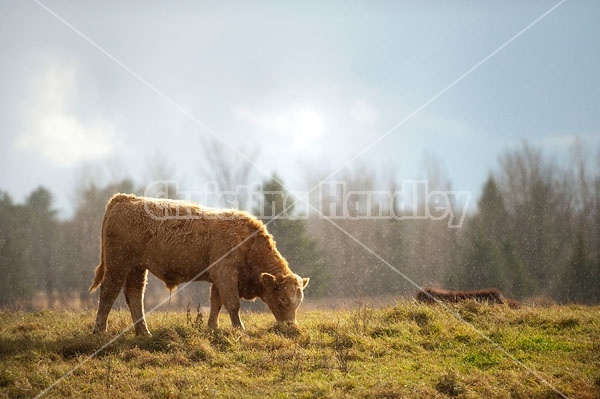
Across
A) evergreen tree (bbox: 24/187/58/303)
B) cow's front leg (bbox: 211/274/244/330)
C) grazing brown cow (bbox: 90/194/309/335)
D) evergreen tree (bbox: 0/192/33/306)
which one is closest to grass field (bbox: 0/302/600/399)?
cow's front leg (bbox: 211/274/244/330)

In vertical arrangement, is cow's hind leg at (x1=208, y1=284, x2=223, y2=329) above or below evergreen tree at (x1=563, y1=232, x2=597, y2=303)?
above

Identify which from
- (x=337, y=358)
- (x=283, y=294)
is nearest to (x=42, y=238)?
(x=283, y=294)

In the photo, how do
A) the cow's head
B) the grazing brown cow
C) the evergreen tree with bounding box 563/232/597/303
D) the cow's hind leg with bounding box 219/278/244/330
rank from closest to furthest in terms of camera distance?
the cow's hind leg with bounding box 219/278/244/330 → the cow's head → the grazing brown cow → the evergreen tree with bounding box 563/232/597/303

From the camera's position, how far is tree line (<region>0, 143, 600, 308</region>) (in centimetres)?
3138

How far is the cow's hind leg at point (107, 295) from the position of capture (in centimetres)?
1162

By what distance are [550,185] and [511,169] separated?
10.3ft

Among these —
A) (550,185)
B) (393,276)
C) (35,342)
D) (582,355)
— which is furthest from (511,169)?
(35,342)

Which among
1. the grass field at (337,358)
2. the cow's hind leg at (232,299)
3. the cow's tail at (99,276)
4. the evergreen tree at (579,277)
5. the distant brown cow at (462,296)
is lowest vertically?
the evergreen tree at (579,277)

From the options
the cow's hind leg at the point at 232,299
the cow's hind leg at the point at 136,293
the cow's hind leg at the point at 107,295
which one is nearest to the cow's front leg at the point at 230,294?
the cow's hind leg at the point at 232,299

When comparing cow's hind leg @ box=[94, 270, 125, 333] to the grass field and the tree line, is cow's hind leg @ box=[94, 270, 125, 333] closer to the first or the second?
the grass field

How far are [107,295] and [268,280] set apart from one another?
3630mm

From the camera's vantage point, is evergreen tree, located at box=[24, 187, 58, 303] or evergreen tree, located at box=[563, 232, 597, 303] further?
evergreen tree, located at box=[24, 187, 58, 303]

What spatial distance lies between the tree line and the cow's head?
19.5 meters

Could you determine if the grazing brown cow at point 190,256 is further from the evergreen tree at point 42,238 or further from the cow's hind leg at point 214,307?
the evergreen tree at point 42,238
